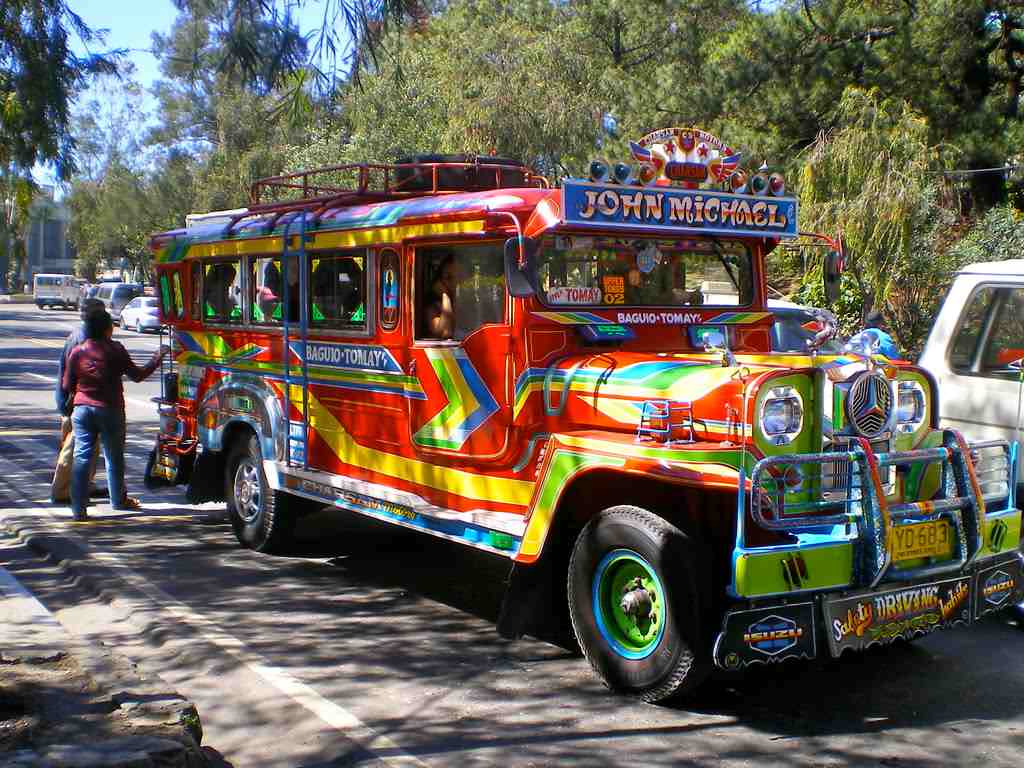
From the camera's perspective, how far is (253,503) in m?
8.72

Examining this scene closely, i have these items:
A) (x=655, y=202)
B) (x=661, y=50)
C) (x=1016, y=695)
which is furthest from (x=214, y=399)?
(x=661, y=50)

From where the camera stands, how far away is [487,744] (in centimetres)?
495

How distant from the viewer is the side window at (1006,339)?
7090mm


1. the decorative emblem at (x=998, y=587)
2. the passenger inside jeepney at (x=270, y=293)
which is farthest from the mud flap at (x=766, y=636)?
the passenger inside jeepney at (x=270, y=293)

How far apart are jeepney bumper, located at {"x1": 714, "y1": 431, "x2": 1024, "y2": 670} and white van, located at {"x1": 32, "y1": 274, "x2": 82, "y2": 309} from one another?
6105cm

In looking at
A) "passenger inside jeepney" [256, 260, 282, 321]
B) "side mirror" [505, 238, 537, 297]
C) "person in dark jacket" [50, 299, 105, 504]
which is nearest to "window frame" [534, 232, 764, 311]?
"side mirror" [505, 238, 537, 297]

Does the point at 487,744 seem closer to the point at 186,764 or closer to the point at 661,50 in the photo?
the point at 186,764

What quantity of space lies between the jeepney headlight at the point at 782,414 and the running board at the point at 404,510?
5.27 feet

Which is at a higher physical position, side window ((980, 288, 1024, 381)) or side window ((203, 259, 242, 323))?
side window ((203, 259, 242, 323))

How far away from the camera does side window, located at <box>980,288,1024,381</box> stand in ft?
23.3

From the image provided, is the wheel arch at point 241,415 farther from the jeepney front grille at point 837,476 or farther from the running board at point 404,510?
the jeepney front grille at point 837,476

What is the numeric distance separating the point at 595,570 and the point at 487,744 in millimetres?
1023

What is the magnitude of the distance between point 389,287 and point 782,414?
2.95 meters

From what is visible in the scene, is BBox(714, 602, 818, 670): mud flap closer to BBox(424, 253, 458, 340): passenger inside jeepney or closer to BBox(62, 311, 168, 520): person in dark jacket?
BBox(424, 253, 458, 340): passenger inside jeepney
